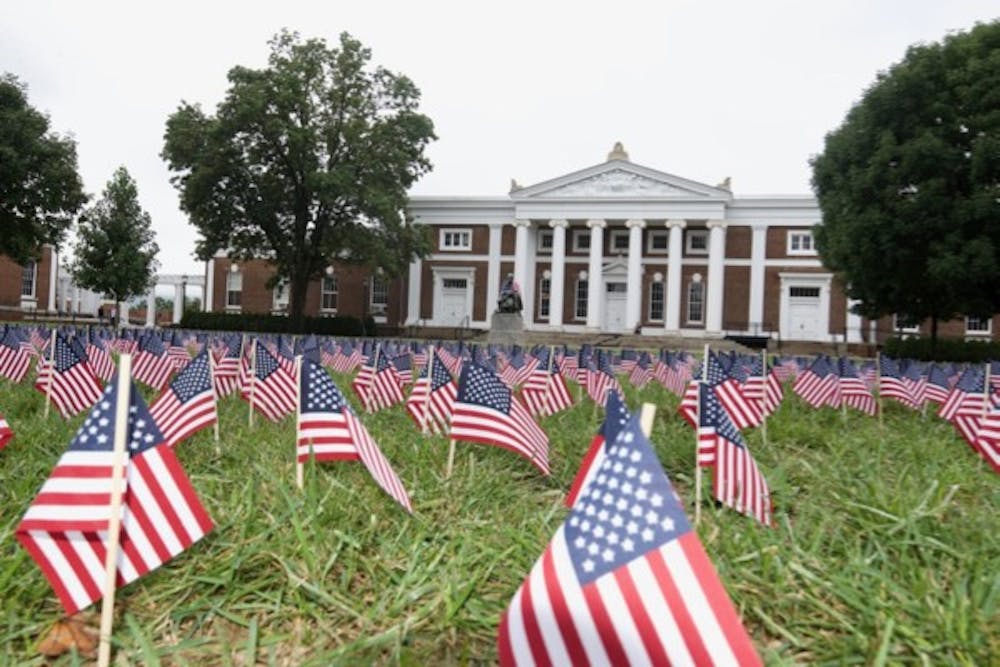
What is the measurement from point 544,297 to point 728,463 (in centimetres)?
4314

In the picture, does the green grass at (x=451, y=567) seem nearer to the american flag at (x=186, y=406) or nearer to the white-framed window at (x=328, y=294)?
the american flag at (x=186, y=406)

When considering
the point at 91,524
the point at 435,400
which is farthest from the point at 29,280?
the point at 91,524

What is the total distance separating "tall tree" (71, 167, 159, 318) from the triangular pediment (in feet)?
71.6

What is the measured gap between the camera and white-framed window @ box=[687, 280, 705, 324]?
4441cm

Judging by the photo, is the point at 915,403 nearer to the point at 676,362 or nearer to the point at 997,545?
the point at 676,362

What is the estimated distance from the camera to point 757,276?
4362 cm

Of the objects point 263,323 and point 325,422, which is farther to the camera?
point 263,323

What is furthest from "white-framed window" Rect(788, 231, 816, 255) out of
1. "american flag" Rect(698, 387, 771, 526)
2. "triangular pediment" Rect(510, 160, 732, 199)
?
"american flag" Rect(698, 387, 771, 526)

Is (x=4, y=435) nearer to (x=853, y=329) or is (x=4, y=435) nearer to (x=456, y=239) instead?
(x=853, y=329)

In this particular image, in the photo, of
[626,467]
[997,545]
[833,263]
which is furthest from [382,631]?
[833,263]

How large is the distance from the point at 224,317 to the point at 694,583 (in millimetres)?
44217

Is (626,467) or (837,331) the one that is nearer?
(626,467)

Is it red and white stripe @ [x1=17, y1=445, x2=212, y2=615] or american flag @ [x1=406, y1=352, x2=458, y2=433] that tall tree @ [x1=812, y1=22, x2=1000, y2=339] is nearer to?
american flag @ [x1=406, y1=352, x2=458, y2=433]

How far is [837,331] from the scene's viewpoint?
42.5 metres
